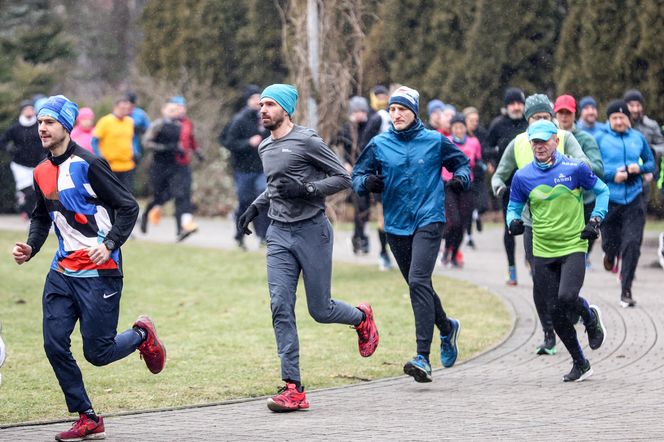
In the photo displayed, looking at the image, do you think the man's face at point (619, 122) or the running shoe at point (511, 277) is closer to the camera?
the man's face at point (619, 122)

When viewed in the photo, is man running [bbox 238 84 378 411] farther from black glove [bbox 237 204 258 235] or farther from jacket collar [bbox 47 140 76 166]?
jacket collar [bbox 47 140 76 166]

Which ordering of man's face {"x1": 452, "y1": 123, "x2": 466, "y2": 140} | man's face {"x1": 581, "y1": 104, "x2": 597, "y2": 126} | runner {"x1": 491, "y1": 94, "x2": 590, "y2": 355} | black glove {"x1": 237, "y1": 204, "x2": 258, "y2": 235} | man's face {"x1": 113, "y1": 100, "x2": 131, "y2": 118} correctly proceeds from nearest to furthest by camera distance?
black glove {"x1": 237, "y1": 204, "x2": 258, "y2": 235}
runner {"x1": 491, "y1": 94, "x2": 590, "y2": 355}
man's face {"x1": 581, "y1": 104, "x2": 597, "y2": 126}
man's face {"x1": 452, "y1": 123, "x2": 466, "y2": 140}
man's face {"x1": 113, "y1": 100, "x2": 131, "y2": 118}

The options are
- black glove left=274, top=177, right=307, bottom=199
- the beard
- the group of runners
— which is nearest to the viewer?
the group of runners

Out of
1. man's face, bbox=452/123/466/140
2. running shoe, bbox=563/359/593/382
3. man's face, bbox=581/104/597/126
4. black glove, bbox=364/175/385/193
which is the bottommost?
running shoe, bbox=563/359/593/382

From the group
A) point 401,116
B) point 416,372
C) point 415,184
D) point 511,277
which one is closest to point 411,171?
point 415,184

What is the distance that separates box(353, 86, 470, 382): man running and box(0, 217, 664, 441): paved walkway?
0.60 m

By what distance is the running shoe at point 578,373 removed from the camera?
8883mm

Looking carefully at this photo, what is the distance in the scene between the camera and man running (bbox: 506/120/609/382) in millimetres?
8859

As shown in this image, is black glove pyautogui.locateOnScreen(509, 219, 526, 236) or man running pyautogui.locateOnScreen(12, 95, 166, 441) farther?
black glove pyautogui.locateOnScreen(509, 219, 526, 236)

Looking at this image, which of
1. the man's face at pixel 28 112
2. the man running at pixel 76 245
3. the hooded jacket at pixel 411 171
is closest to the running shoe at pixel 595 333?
the hooded jacket at pixel 411 171

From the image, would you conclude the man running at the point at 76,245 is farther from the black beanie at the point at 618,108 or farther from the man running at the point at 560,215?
the black beanie at the point at 618,108

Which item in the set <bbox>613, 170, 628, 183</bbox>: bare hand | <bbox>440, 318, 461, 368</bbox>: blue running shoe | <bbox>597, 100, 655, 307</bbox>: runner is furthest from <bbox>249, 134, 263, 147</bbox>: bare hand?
<bbox>440, 318, 461, 368</bbox>: blue running shoe

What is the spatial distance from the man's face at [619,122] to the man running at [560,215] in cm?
361

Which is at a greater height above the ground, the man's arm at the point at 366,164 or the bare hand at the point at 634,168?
the man's arm at the point at 366,164
